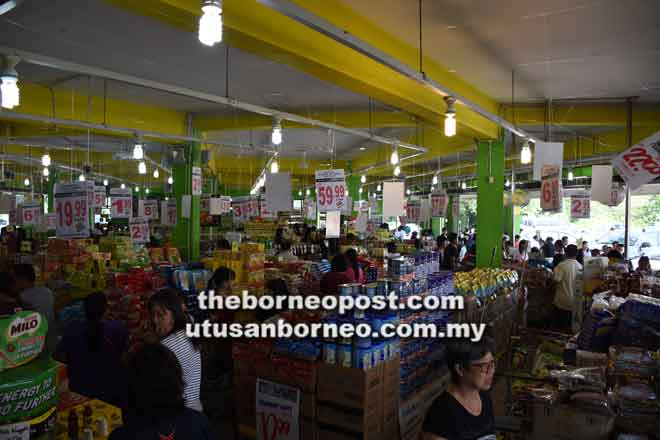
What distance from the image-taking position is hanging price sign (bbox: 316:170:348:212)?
8.77m

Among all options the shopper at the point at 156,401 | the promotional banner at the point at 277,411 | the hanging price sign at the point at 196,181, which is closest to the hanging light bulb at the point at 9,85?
the promotional banner at the point at 277,411

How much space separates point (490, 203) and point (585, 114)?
2.77 metres

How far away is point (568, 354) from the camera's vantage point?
4621 mm

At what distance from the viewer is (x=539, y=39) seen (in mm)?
6211

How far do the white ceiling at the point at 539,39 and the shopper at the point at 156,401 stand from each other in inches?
181

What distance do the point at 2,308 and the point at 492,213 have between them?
9.71m

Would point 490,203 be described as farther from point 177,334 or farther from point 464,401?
point 177,334

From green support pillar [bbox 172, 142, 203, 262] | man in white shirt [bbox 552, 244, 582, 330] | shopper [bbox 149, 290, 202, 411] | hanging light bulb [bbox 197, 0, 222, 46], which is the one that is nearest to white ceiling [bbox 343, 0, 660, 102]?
hanging light bulb [bbox 197, 0, 222, 46]

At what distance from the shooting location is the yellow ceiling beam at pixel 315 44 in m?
4.28

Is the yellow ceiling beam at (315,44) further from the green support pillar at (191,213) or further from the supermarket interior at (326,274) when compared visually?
the green support pillar at (191,213)

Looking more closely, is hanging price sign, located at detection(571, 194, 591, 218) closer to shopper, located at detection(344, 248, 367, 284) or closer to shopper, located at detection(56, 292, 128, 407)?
shopper, located at detection(344, 248, 367, 284)

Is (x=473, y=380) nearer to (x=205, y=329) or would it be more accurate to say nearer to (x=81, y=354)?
(x=205, y=329)

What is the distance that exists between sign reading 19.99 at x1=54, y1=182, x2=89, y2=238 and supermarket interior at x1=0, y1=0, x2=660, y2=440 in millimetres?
33

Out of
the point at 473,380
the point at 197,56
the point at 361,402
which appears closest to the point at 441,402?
the point at 473,380
